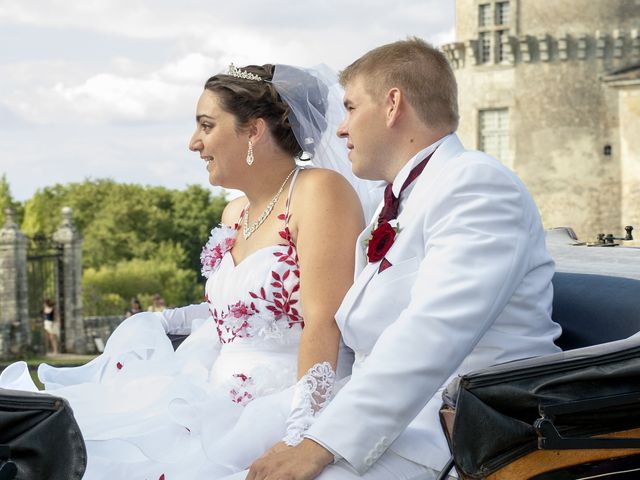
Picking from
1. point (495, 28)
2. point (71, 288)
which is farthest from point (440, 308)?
point (495, 28)

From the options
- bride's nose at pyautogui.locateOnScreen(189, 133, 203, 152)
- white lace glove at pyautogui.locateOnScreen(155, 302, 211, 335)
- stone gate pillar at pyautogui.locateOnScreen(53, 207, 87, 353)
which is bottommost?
stone gate pillar at pyautogui.locateOnScreen(53, 207, 87, 353)

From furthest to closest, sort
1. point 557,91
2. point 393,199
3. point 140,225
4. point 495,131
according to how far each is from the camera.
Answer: point 140,225 → point 495,131 → point 557,91 → point 393,199

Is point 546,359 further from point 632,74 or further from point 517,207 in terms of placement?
point 632,74

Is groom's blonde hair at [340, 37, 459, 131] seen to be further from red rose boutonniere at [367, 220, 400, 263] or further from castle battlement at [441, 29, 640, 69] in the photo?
castle battlement at [441, 29, 640, 69]

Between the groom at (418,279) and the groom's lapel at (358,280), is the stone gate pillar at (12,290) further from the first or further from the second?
→ the groom at (418,279)

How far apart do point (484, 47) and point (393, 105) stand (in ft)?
110

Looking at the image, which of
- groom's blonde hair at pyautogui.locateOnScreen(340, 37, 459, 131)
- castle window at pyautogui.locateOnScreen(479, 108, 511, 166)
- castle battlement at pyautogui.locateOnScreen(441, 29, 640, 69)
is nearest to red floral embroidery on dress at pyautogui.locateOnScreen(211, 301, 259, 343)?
groom's blonde hair at pyautogui.locateOnScreen(340, 37, 459, 131)

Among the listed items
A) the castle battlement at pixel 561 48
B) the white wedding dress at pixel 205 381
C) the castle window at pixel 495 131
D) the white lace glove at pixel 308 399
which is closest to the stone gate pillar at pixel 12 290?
the castle battlement at pixel 561 48

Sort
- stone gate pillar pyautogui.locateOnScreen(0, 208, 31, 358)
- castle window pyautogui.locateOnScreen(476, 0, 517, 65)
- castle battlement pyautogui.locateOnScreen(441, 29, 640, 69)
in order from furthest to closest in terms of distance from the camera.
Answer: castle window pyautogui.locateOnScreen(476, 0, 517, 65)
castle battlement pyautogui.locateOnScreen(441, 29, 640, 69)
stone gate pillar pyautogui.locateOnScreen(0, 208, 31, 358)

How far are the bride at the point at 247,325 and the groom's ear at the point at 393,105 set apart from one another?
1.51 ft

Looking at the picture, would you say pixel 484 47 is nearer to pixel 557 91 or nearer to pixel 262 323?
pixel 557 91

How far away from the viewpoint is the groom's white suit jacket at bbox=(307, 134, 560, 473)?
231cm

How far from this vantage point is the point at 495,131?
117 ft

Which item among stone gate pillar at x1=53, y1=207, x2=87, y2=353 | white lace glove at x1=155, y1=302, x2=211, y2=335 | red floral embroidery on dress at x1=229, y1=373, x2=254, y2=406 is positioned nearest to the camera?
red floral embroidery on dress at x1=229, y1=373, x2=254, y2=406
